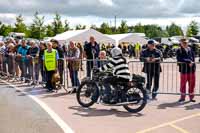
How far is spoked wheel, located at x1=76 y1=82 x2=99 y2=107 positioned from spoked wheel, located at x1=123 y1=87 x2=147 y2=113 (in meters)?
0.93

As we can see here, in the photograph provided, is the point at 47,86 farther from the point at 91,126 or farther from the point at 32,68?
the point at 91,126

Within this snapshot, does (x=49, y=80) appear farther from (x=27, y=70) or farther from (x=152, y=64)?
(x=152, y=64)

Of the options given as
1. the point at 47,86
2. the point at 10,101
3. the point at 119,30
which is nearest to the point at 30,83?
the point at 47,86

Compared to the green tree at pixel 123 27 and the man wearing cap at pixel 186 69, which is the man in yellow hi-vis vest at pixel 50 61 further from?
the green tree at pixel 123 27

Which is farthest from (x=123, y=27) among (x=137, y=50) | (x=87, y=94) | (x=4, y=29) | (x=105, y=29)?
(x=87, y=94)

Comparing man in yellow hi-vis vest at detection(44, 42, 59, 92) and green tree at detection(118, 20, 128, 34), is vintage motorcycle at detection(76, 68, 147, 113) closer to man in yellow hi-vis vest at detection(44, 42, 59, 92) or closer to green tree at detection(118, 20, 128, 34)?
man in yellow hi-vis vest at detection(44, 42, 59, 92)

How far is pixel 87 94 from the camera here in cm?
1163

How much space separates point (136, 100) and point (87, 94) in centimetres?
142

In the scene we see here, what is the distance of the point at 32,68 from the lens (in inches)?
690

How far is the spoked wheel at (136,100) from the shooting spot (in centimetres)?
1078

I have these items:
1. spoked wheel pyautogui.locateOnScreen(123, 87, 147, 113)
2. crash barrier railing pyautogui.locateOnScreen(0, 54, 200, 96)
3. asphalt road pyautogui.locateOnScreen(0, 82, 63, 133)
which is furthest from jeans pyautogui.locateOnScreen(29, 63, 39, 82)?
spoked wheel pyautogui.locateOnScreen(123, 87, 147, 113)

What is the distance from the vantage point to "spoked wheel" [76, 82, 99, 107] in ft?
37.7

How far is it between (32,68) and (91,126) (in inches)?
348

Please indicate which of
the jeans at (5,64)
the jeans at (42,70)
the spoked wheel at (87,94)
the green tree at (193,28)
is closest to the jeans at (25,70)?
the jeans at (42,70)
